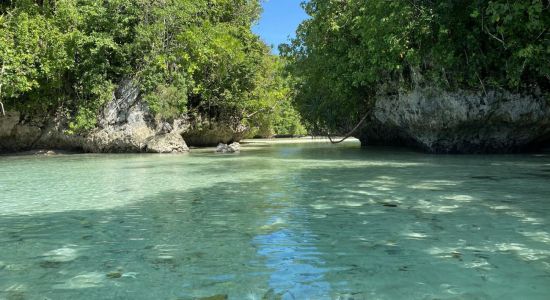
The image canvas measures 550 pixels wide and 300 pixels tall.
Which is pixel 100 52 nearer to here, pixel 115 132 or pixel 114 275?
pixel 115 132

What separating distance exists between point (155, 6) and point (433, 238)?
22560mm

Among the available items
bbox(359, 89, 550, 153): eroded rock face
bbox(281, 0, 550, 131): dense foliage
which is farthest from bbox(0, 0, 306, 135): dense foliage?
bbox(359, 89, 550, 153): eroded rock face

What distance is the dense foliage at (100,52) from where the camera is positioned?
854 inches

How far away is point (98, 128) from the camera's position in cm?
2452

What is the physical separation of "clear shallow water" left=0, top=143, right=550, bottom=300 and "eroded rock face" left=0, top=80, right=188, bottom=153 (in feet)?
49.4

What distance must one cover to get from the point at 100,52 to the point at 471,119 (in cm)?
1881

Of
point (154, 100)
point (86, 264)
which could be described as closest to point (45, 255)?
point (86, 264)

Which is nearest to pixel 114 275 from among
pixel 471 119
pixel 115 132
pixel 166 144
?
pixel 471 119

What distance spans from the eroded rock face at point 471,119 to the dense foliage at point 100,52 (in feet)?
37.1

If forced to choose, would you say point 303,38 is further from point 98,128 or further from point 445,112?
point 98,128

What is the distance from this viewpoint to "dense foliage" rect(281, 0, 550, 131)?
Result: 12.8 meters

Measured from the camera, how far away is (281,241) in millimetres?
5023

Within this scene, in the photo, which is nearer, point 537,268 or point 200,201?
point 537,268

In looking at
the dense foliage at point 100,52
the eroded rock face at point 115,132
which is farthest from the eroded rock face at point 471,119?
the eroded rock face at point 115,132
